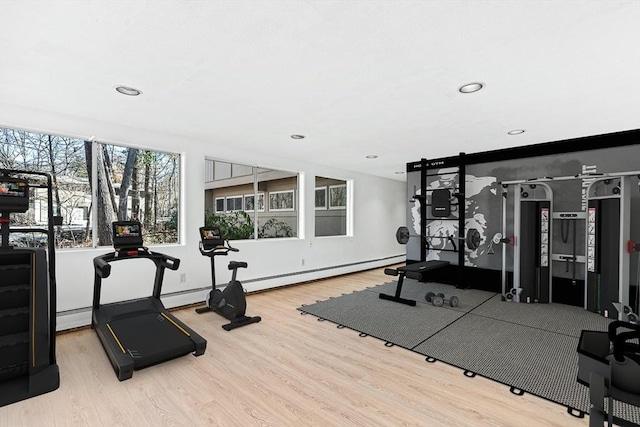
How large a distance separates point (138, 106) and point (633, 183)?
6.15m

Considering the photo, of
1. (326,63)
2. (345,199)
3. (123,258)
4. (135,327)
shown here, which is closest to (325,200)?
(345,199)

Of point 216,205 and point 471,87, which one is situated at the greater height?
point 471,87

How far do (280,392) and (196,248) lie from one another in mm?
2817

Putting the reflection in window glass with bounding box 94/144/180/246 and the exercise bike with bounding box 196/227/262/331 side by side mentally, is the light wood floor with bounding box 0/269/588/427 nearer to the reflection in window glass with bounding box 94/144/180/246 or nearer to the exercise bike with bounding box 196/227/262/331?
the exercise bike with bounding box 196/227/262/331

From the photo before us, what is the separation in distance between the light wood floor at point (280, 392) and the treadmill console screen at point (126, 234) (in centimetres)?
102

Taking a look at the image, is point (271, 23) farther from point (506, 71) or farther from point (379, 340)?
point (379, 340)

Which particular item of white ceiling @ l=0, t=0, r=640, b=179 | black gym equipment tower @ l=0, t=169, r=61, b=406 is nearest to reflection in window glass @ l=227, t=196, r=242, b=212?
white ceiling @ l=0, t=0, r=640, b=179

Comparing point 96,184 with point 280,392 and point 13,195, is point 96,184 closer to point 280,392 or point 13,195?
point 13,195

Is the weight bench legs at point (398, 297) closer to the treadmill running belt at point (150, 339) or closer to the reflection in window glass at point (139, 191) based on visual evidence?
the treadmill running belt at point (150, 339)

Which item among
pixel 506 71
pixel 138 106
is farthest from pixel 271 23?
pixel 138 106

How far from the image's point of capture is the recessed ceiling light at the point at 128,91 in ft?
9.13

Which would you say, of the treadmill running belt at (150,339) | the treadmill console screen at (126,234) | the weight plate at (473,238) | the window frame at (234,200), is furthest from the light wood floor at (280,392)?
the weight plate at (473,238)

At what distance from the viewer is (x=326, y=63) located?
7.69 feet

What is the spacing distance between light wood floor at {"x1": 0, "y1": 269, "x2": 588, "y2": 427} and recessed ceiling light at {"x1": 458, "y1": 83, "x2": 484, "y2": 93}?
242 cm
